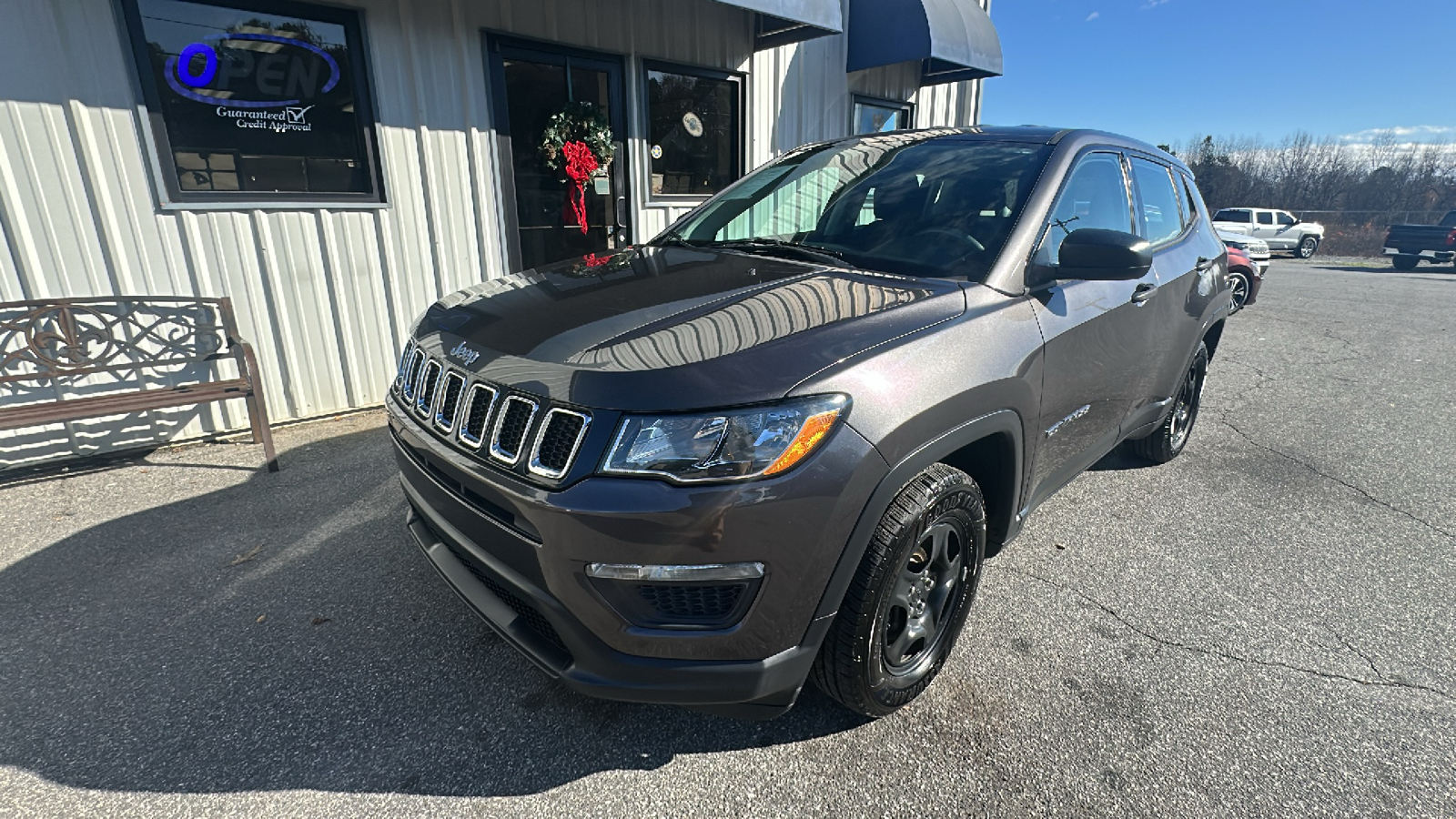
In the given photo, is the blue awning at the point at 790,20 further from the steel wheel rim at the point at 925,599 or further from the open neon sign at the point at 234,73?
the steel wheel rim at the point at 925,599

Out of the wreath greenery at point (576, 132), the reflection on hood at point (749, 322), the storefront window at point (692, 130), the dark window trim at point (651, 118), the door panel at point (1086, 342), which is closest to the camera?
the reflection on hood at point (749, 322)

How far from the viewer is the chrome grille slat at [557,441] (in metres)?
1.58

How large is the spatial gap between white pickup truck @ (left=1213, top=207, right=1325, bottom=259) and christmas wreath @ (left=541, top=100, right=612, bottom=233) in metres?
24.6

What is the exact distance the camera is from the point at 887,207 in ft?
8.65

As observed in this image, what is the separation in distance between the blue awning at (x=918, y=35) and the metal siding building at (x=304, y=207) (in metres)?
2.02

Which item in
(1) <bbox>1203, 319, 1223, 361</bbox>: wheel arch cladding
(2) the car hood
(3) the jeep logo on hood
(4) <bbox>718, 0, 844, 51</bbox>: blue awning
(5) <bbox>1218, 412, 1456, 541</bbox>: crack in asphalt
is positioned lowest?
(5) <bbox>1218, 412, 1456, 541</bbox>: crack in asphalt

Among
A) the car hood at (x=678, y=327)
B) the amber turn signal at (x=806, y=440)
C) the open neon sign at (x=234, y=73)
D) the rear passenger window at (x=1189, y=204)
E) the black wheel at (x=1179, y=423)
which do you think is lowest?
the black wheel at (x=1179, y=423)

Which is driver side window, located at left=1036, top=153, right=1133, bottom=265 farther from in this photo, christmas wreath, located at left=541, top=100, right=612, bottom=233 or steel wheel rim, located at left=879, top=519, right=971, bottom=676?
christmas wreath, located at left=541, top=100, right=612, bottom=233

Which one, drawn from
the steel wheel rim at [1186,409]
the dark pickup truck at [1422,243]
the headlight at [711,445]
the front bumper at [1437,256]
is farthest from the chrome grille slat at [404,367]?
the front bumper at [1437,256]

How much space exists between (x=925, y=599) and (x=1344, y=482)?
348 centimetres

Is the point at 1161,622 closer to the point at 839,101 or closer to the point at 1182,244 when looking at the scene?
the point at 1182,244

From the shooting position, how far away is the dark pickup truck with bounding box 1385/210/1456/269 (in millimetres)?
18203

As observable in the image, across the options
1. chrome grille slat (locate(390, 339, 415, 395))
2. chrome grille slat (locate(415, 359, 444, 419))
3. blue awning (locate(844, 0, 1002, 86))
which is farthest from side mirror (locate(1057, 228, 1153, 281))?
blue awning (locate(844, 0, 1002, 86))

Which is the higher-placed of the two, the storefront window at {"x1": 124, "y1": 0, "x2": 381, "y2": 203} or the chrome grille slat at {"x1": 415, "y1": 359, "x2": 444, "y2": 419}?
the storefront window at {"x1": 124, "y1": 0, "x2": 381, "y2": 203}
